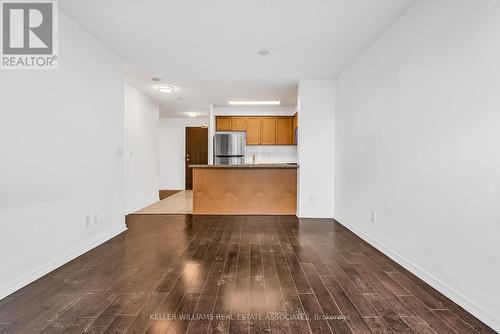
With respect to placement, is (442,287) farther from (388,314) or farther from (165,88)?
(165,88)

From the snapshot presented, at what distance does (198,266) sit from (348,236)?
2.15 metres

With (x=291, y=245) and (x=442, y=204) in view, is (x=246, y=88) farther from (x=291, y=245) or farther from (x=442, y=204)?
(x=442, y=204)

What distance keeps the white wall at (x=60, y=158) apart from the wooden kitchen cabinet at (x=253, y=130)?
3.85 meters

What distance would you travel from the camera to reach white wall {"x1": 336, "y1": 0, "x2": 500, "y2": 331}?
5.43ft

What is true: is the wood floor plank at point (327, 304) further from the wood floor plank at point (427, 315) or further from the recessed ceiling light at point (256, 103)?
the recessed ceiling light at point (256, 103)

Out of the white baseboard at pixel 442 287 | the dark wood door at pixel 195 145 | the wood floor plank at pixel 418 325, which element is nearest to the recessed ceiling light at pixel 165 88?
the dark wood door at pixel 195 145

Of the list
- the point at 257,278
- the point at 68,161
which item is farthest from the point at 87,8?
the point at 257,278

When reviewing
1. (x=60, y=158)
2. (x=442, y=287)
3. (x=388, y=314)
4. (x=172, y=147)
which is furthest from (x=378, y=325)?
(x=172, y=147)

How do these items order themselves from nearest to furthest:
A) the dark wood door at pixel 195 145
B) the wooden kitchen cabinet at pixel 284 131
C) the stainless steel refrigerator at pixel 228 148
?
the stainless steel refrigerator at pixel 228 148 < the wooden kitchen cabinet at pixel 284 131 < the dark wood door at pixel 195 145

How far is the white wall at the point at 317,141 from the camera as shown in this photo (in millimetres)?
4656

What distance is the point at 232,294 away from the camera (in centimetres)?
196

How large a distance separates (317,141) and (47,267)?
4.12 meters

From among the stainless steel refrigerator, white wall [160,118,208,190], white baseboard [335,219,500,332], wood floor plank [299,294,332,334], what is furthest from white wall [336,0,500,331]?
white wall [160,118,208,190]

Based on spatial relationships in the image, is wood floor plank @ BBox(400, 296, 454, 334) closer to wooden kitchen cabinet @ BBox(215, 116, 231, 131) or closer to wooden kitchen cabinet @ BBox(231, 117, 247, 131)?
wooden kitchen cabinet @ BBox(231, 117, 247, 131)
